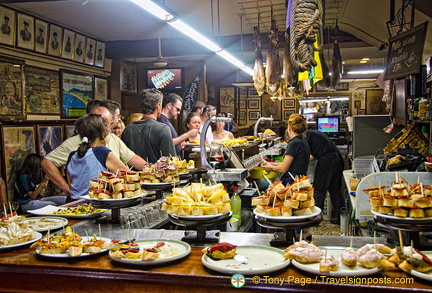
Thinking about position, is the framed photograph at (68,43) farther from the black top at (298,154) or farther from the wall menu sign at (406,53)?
the wall menu sign at (406,53)

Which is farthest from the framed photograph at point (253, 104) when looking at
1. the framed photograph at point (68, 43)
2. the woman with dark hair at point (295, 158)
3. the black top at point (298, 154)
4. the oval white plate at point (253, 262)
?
the oval white plate at point (253, 262)

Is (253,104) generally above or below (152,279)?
above

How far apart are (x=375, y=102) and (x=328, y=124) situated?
2.86 meters

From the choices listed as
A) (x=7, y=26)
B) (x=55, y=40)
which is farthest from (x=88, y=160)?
(x=55, y=40)

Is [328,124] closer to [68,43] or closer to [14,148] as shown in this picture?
[68,43]

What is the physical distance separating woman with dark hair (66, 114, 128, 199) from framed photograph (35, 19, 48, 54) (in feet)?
11.8

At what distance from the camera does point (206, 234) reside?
2.33 meters

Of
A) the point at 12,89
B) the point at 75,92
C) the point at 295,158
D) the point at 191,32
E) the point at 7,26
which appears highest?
the point at 7,26

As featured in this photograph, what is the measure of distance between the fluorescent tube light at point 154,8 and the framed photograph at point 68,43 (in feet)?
13.7

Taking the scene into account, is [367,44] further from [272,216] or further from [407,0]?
[272,216]

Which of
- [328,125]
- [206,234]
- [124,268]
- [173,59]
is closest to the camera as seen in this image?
[124,268]

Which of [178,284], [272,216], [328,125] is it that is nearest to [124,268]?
[178,284]

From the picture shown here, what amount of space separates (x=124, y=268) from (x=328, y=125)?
1120cm

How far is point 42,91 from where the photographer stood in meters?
6.68
